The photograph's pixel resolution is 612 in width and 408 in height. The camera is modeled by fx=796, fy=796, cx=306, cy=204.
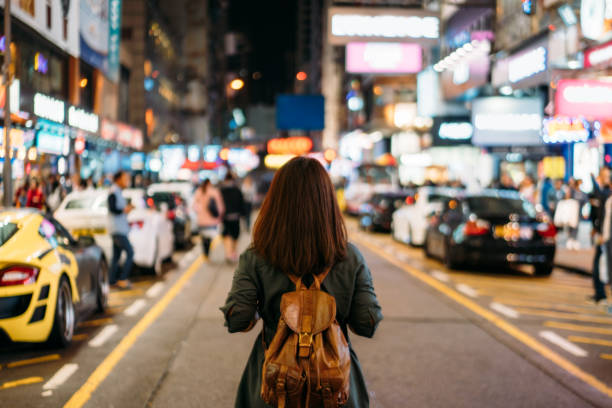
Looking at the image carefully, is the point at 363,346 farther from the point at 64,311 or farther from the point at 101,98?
the point at 101,98

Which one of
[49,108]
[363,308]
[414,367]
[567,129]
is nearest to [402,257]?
[567,129]

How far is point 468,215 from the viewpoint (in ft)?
48.1

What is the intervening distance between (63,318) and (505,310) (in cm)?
559

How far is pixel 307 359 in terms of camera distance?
283 cm

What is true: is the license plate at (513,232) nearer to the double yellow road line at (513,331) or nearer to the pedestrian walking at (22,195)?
the double yellow road line at (513,331)

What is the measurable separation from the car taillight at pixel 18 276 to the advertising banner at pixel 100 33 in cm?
2062

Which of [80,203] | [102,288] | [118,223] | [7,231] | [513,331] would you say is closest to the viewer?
[7,231]

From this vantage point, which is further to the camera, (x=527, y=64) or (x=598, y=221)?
(x=527, y=64)

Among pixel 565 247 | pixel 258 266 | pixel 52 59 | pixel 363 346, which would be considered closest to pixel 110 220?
pixel 363 346

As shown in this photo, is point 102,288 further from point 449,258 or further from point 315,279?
point 449,258

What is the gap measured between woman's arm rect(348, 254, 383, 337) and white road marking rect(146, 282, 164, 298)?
341 inches

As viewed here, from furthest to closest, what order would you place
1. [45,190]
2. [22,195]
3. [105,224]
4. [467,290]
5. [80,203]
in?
1. [45,190]
2. [22,195]
3. [80,203]
4. [105,224]
5. [467,290]

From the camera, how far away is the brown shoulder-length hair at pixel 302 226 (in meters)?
3.05

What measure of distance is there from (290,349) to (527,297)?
949 centimetres
